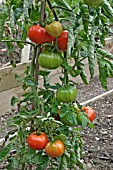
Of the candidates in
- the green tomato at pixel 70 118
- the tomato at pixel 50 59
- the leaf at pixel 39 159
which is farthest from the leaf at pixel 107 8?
the leaf at pixel 39 159

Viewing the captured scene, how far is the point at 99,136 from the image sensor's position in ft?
9.20

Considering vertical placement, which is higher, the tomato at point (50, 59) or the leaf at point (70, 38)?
the leaf at point (70, 38)

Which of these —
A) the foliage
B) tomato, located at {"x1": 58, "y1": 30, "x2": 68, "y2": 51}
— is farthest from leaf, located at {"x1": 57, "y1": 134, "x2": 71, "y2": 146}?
tomato, located at {"x1": 58, "y1": 30, "x2": 68, "y2": 51}

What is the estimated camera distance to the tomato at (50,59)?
Result: 4.31 ft

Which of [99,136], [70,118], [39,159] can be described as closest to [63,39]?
[70,118]

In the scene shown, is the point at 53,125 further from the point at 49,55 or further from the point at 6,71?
the point at 6,71

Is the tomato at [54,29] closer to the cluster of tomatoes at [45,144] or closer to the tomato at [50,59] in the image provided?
the tomato at [50,59]

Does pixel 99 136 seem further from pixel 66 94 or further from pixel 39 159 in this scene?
pixel 66 94

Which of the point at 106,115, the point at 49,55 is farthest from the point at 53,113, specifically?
the point at 106,115

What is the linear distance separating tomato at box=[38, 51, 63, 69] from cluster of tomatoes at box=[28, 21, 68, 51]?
0.05m

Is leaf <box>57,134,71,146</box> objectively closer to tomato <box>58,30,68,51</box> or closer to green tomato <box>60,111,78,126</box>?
green tomato <box>60,111,78,126</box>

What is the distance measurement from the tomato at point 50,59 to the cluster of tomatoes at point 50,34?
0.05 meters

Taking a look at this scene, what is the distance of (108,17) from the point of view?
52.8 inches

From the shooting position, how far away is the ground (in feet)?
8.08
